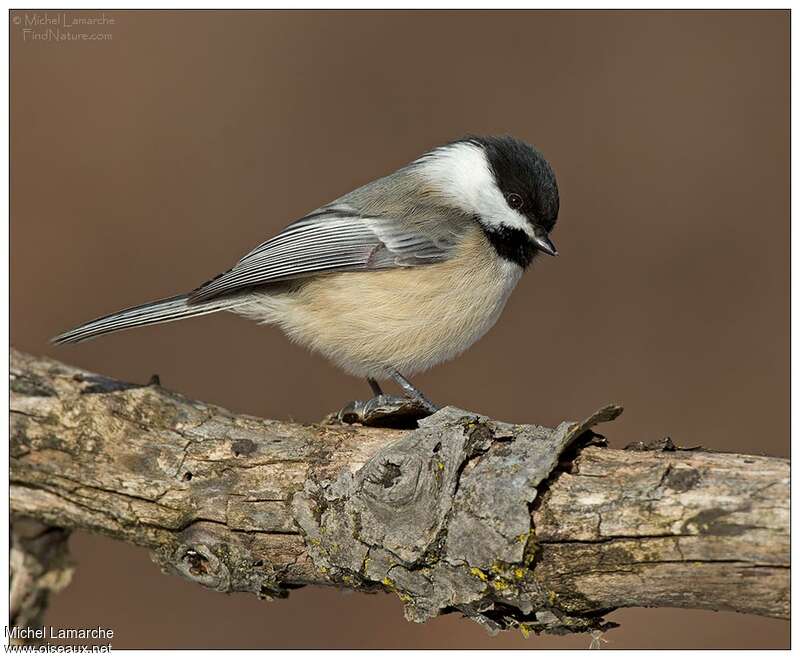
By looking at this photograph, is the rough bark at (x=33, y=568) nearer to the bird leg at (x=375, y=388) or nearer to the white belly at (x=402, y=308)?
the white belly at (x=402, y=308)

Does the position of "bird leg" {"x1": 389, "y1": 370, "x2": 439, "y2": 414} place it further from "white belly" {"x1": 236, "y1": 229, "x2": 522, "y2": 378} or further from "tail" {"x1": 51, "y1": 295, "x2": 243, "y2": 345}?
"tail" {"x1": 51, "y1": 295, "x2": 243, "y2": 345}

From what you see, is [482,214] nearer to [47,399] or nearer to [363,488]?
[363,488]

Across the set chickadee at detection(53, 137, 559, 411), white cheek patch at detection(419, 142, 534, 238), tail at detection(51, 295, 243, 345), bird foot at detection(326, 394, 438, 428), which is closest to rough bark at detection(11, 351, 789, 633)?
bird foot at detection(326, 394, 438, 428)

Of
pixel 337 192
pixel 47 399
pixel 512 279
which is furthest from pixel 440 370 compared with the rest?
pixel 47 399

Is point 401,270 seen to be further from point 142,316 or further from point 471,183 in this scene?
point 142,316

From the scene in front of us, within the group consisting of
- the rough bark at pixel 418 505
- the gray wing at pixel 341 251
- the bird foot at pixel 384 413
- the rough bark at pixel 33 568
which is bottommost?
the rough bark at pixel 33 568

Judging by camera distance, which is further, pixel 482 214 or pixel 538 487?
pixel 482 214

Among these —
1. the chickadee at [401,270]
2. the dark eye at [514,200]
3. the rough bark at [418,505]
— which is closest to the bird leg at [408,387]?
the chickadee at [401,270]
